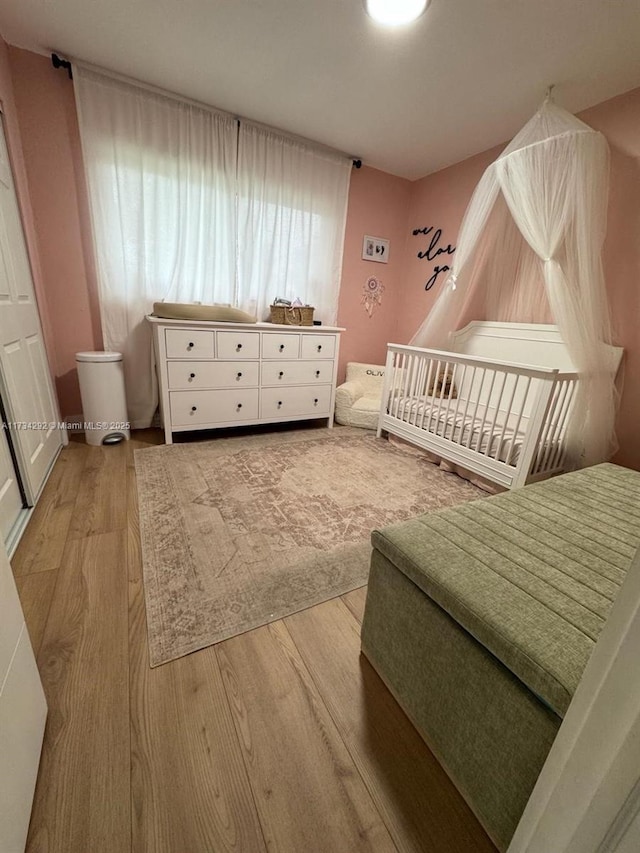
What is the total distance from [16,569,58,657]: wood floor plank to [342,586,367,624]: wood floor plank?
1.00m

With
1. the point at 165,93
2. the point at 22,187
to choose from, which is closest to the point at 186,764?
the point at 22,187

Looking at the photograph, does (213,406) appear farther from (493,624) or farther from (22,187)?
(493,624)

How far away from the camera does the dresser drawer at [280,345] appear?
2.74 metres

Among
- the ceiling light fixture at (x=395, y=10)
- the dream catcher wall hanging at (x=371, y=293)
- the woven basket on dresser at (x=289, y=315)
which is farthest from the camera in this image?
the dream catcher wall hanging at (x=371, y=293)

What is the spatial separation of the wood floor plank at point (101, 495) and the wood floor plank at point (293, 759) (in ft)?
3.11

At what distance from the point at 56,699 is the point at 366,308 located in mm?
3721

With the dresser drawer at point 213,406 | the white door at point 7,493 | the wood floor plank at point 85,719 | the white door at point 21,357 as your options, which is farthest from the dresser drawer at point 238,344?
the wood floor plank at point 85,719

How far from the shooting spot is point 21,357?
6.06 feet

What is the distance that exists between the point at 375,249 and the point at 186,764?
398 cm

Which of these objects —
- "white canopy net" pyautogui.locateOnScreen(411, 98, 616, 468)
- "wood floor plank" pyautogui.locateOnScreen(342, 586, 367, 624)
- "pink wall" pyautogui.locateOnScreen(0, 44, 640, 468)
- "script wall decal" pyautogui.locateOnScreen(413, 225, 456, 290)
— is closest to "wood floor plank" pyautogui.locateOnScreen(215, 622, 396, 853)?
"wood floor plank" pyautogui.locateOnScreen(342, 586, 367, 624)

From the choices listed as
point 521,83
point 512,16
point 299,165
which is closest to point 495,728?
point 512,16

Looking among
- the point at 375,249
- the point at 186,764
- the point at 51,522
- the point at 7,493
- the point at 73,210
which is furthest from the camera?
the point at 375,249

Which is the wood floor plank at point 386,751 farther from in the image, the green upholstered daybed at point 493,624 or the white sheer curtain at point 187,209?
the white sheer curtain at point 187,209

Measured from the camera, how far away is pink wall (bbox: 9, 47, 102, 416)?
7.16ft
